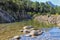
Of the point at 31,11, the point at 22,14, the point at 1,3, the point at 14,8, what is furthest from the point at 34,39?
the point at 31,11

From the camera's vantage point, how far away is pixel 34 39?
79.0 feet

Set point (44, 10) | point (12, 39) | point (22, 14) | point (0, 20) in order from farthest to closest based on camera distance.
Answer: point (44, 10)
point (22, 14)
point (0, 20)
point (12, 39)

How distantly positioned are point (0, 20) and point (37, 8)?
69.5 metres

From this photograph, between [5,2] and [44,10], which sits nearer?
[5,2]

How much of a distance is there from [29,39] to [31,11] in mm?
91131

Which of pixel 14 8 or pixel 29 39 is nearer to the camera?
pixel 29 39

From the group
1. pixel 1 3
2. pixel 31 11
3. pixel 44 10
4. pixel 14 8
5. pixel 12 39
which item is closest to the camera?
pixel 12 39

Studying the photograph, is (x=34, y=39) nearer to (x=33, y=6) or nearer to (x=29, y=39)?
(x=29, y=39)

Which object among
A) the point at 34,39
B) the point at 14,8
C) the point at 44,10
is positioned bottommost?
the point at 44,10

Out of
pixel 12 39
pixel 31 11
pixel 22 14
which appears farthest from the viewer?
pixel 31 11

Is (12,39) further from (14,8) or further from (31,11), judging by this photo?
(31,11)

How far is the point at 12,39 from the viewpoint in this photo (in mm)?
23359

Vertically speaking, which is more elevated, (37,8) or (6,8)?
(6,8)

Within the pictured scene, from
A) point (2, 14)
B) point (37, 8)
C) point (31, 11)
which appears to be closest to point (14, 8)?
point (2, 14)
